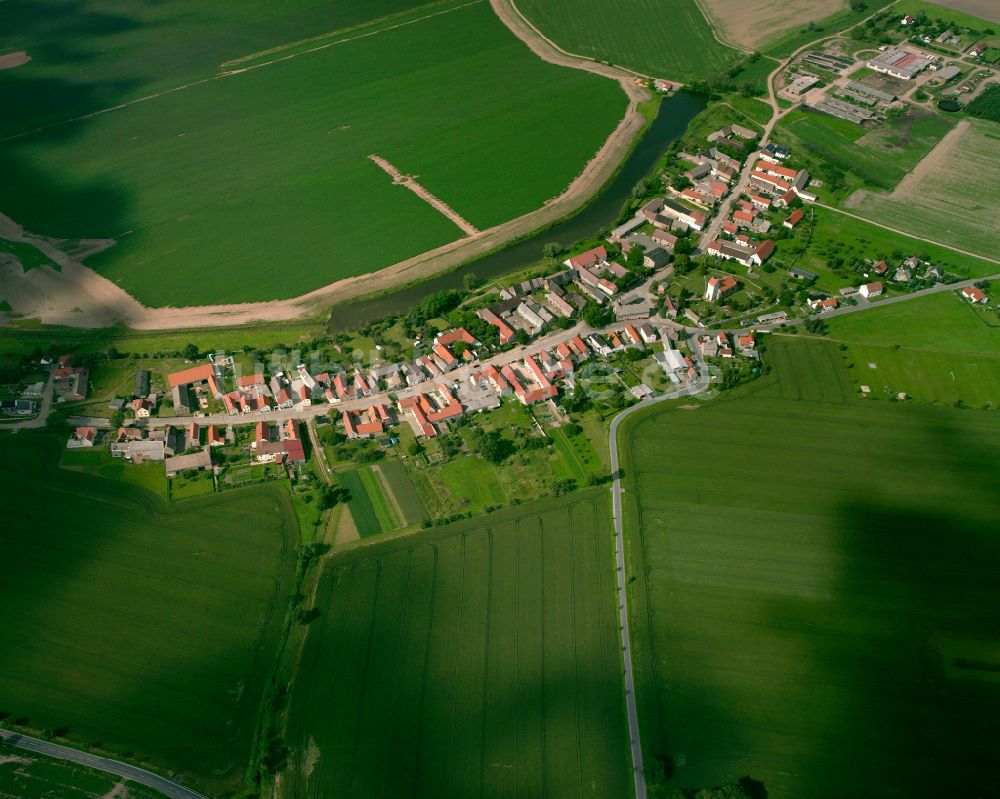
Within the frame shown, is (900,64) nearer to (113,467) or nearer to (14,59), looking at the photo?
(113,467)

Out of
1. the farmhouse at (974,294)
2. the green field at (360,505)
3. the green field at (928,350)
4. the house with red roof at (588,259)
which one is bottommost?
the green field at (360,505)

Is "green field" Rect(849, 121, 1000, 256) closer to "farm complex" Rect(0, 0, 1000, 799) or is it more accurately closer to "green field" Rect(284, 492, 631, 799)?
"farm complex" Rect(0, 0, 1000, 799)

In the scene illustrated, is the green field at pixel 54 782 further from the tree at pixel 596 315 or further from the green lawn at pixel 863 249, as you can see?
the green lawn at pixel 863 249

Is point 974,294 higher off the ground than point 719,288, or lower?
lower

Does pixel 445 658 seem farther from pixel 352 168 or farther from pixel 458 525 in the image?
pixel 352 168

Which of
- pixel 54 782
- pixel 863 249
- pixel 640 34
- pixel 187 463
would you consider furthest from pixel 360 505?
pixel 640 34

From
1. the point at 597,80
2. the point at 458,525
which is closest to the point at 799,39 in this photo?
the point at 597,80

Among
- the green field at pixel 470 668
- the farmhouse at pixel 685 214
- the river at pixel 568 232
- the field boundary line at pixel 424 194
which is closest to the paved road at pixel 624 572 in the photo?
the green field at pixel 470 668
